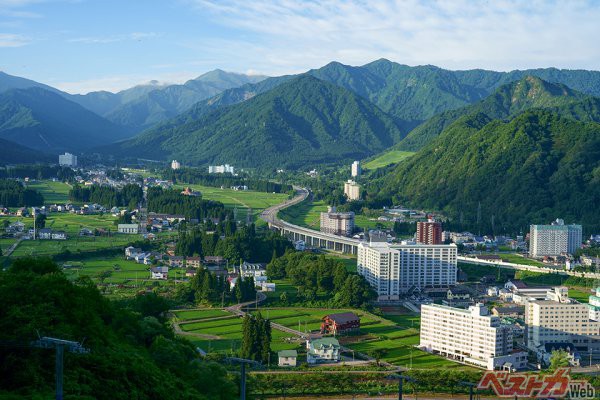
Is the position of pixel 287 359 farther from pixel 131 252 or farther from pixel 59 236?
pixel 59 236

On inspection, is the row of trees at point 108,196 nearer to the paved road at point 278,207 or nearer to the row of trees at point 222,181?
the paved road at point 278,207

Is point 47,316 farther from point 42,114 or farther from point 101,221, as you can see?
point 42,114

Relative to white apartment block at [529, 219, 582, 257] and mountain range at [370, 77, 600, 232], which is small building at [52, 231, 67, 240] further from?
mountain range at [370, 77, 600, 232]

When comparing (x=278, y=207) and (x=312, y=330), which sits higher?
(x=278, y=207)

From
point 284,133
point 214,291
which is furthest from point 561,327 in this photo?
point 284,133

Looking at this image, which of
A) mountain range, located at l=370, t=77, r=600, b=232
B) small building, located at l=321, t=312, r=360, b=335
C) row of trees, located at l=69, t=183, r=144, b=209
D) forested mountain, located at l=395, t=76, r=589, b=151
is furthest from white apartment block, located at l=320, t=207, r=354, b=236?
forested mountain, located at l=395, t=76, r=589, b=151

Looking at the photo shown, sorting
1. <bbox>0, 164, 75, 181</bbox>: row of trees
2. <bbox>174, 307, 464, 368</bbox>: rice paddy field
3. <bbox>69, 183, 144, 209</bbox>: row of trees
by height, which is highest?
<bbox>0, 164, 75, 181</bbox>: row of trees
